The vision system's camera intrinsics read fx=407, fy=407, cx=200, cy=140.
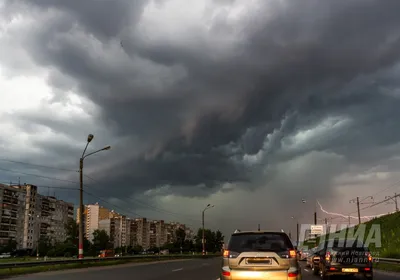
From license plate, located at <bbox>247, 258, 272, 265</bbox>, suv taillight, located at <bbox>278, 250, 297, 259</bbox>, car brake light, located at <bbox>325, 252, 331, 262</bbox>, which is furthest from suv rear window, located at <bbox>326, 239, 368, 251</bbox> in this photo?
license plate, located at <bbox>247, 258, 272, 265</bbox>

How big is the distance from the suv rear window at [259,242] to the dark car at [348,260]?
318 inches

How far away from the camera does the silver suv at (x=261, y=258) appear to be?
9.32m

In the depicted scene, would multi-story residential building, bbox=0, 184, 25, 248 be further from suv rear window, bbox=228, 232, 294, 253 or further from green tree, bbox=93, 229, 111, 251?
suv rear window, bbox=228, 232, 294, 253

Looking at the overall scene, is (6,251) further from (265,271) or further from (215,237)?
(265,271)

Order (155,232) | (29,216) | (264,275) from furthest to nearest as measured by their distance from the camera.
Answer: (155,232)
(29,216)
(264,275)

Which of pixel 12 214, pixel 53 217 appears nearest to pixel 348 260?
pixel 12 214

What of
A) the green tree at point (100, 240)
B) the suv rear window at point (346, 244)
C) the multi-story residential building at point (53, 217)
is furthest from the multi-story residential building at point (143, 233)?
the suv rear window at point (346, 244)

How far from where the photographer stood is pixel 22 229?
11638cm

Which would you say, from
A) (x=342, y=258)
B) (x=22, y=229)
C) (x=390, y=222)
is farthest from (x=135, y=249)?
(x=342, y=258)

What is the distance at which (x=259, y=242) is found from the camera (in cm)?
986

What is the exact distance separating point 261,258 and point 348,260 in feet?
28.9

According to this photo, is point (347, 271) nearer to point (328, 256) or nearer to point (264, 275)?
point (328, 256)

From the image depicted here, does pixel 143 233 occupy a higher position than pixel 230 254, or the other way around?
pixel 230 254

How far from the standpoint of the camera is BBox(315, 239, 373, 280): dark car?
1636 cm
